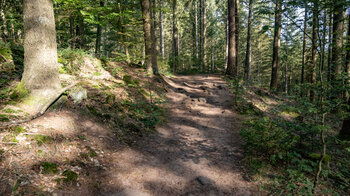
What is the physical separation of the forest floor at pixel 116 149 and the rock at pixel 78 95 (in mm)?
40

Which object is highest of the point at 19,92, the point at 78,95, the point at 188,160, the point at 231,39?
the point at 231,39

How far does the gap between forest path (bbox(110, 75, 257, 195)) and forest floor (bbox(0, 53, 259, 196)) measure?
2 centimetres

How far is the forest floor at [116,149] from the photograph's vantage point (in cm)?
307

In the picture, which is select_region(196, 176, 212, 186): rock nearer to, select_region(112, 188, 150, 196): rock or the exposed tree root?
select_region(112, 188, 150, 196): rock

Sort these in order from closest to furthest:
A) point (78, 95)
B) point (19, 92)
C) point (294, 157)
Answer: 1. point (294, 157)
2. point (19, 92)
3. point (78, 95)

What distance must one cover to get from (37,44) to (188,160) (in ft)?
16.7

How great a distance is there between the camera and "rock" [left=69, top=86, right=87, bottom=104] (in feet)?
17.1

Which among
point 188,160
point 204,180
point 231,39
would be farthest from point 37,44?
point 231,39

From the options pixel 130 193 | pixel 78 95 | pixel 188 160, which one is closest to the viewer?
pixel 130 193

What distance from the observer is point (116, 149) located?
472 cm

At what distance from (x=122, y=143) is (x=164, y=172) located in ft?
5.61

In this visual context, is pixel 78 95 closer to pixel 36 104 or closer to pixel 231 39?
pixel 36 104

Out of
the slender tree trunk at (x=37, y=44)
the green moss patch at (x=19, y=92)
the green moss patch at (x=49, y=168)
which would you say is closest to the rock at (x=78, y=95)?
the slender tree trunk at (x=37, y=44)

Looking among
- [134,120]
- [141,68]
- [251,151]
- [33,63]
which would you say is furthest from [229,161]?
[141,68]
